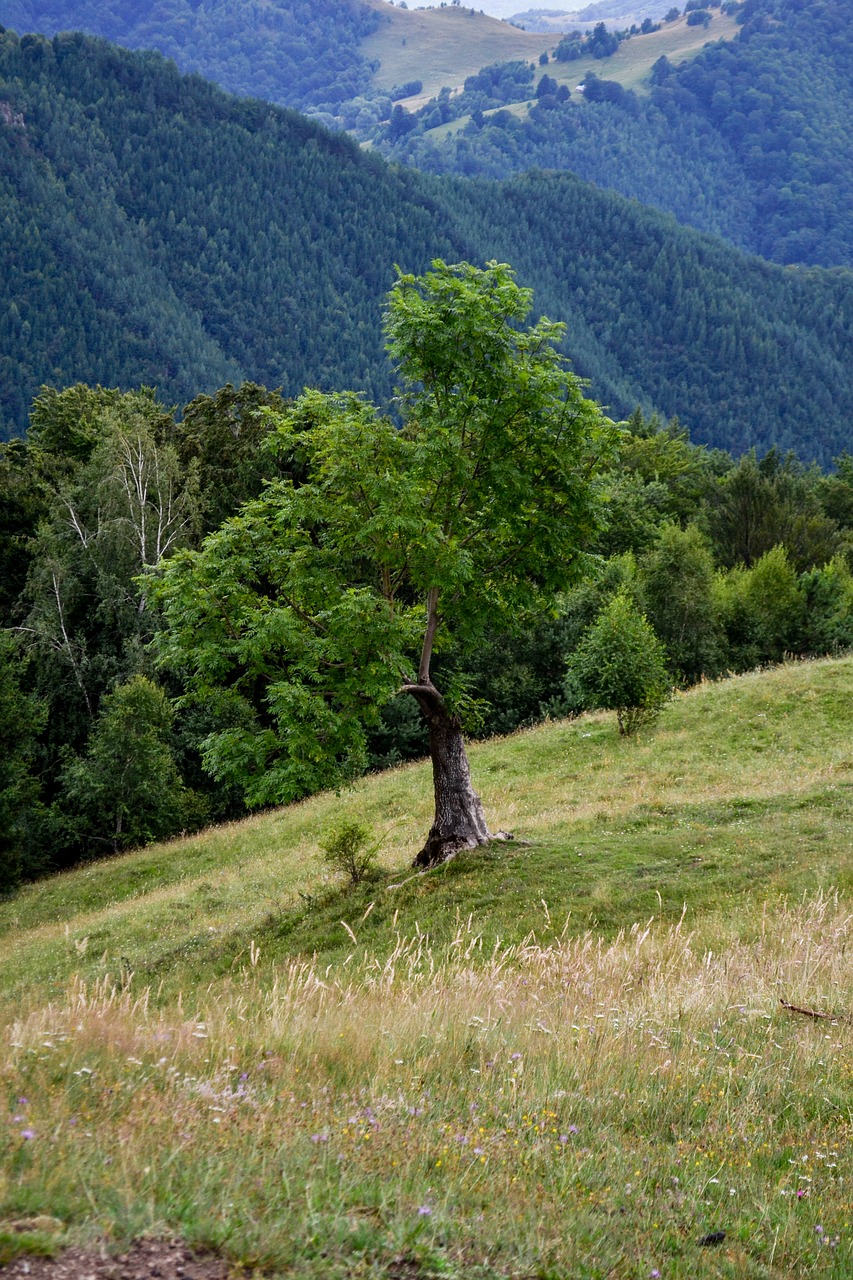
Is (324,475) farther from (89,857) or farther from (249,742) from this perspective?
(89,857)

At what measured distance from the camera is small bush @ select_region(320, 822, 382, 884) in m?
17.2

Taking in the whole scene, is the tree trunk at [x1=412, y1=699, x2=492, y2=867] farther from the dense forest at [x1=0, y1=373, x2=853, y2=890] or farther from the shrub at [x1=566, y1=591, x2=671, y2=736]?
the dense forest at [x1=0, y1=373, x2=853, y2=890]

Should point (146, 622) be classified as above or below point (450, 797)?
above

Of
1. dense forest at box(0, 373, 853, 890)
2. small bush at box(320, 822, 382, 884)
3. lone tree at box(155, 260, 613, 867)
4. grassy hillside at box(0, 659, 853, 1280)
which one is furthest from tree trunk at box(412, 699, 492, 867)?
dense forest at box(0, 373, 853, 890)

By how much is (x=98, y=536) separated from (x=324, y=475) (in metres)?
31.6

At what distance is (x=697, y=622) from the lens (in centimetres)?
5009

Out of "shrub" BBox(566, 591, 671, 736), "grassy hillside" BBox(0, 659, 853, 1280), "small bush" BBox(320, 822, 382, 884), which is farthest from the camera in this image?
"shrub" BBox(566, 591, 671, 736)

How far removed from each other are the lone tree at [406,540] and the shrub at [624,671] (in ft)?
44.8

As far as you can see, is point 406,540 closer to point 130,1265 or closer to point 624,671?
point 130,1265

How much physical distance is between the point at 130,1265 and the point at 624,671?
27.3 meters

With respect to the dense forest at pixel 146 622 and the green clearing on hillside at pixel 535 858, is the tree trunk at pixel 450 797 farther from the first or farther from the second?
the dense forest at pixel 146 622

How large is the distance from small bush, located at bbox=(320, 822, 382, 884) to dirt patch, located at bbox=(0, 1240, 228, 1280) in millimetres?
13609

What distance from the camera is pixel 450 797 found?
16.7 metres

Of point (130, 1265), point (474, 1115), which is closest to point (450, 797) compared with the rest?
point (474, 1115)
